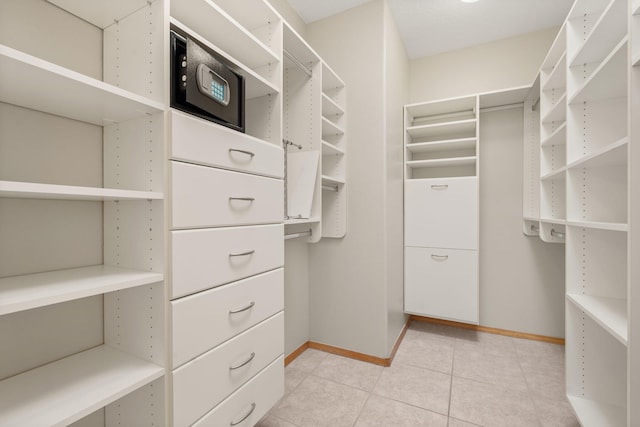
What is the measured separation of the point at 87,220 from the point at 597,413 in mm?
2275

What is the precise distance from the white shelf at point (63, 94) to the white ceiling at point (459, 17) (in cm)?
178

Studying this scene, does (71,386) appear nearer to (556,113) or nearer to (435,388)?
(435,388)

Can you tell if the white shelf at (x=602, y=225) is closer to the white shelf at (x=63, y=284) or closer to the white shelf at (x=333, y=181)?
the white shelf at (x=333, y=181)

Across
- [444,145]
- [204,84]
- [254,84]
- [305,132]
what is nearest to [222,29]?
[254,84]

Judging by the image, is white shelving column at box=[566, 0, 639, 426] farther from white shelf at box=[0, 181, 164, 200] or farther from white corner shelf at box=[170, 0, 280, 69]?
white shelf at box=[0, 181, 164, 200]

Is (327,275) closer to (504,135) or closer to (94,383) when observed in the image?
(94,383)

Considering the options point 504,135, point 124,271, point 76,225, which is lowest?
point 124,271

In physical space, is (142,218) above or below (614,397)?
above

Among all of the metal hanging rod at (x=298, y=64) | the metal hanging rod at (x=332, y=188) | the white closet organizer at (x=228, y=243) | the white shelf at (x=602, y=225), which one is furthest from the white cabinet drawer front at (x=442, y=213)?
the white closet organizer at (x=228, y=243)

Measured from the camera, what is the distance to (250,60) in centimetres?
142

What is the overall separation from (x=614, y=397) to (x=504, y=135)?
2.08 metres

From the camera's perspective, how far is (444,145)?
255cm

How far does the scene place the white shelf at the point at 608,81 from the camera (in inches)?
41.9

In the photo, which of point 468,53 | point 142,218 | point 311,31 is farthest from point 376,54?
point 142,218
